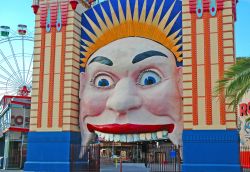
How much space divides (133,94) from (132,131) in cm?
200

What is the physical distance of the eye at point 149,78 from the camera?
20766 mm

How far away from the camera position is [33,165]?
2173 centimetres

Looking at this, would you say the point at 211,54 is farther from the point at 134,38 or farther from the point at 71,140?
the point at 71,140

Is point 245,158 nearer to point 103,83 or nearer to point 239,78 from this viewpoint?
point 103,83

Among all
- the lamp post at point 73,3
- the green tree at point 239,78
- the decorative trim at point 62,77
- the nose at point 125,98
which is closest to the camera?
the green tree at point 239,78

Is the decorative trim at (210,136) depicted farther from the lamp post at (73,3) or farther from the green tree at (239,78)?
the lamp post at (73,3)

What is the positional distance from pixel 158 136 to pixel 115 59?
15.7 feet

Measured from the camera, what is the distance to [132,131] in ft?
68.5

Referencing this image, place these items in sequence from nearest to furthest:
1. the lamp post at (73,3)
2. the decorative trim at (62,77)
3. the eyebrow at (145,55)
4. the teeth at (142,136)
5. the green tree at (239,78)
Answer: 1. the green tree at (239,78)
2. the eyebrow at (145,55)
3. the teeth at (142,136)
4. the decorative trim at (62,77)
5. the lamp post at (73,3)

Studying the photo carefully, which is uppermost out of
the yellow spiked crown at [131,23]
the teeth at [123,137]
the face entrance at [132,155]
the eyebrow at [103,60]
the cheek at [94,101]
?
the yellow spiked crown at [131,23]

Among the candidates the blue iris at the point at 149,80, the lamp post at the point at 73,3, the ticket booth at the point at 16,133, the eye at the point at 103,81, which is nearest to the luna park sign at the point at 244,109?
the blue iris at the point at 149,80

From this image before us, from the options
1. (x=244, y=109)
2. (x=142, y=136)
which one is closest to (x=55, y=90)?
(x=142, y=136)

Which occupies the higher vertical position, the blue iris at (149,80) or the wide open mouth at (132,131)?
the blue iris at (149,80)

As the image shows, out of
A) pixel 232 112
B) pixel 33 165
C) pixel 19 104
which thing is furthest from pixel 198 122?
pixel 19 104
